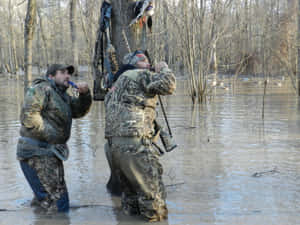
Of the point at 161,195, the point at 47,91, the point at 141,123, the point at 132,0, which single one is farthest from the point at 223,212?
the point at 132,0

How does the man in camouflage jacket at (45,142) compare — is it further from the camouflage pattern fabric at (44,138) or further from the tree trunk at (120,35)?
the tree trunk at (120,35)

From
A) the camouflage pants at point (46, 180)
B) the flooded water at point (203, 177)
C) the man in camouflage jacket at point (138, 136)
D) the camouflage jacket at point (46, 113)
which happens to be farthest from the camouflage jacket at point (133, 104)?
the flooded water at point (203, 177)

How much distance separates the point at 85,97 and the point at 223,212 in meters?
1.86

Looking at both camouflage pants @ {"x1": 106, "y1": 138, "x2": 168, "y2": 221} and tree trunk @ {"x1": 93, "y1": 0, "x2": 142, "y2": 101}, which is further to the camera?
tree trunk @ {"x1": 93, "y1": 0, "x2": 142, "y2": 101}

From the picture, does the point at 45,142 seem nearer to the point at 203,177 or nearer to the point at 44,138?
the point at 44,138

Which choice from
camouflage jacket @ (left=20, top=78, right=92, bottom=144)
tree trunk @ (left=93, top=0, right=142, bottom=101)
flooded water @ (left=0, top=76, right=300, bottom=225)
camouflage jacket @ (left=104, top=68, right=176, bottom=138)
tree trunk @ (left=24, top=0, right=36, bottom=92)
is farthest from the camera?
tree trunk @ (left=24, top=0, right=36, bottom=92)

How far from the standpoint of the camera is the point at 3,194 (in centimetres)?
529

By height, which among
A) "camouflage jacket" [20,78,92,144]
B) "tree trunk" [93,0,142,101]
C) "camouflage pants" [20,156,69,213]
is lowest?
"camouflage pants" [20,156,69,213]

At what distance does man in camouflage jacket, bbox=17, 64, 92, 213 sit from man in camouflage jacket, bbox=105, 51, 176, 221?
1.79 ft

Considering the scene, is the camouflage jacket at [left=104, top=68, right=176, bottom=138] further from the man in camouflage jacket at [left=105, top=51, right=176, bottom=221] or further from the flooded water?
the flooded water

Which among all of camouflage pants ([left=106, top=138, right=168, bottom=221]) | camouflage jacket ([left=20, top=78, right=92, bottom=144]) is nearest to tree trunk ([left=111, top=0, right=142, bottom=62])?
camouflage jacket ([left=20, top=78, right=92, bottom=144])

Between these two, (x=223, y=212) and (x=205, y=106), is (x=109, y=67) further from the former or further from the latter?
(x=205, y=106)

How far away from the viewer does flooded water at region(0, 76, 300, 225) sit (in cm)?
444

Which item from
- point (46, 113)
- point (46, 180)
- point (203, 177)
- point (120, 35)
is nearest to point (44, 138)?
point (46, 113)
